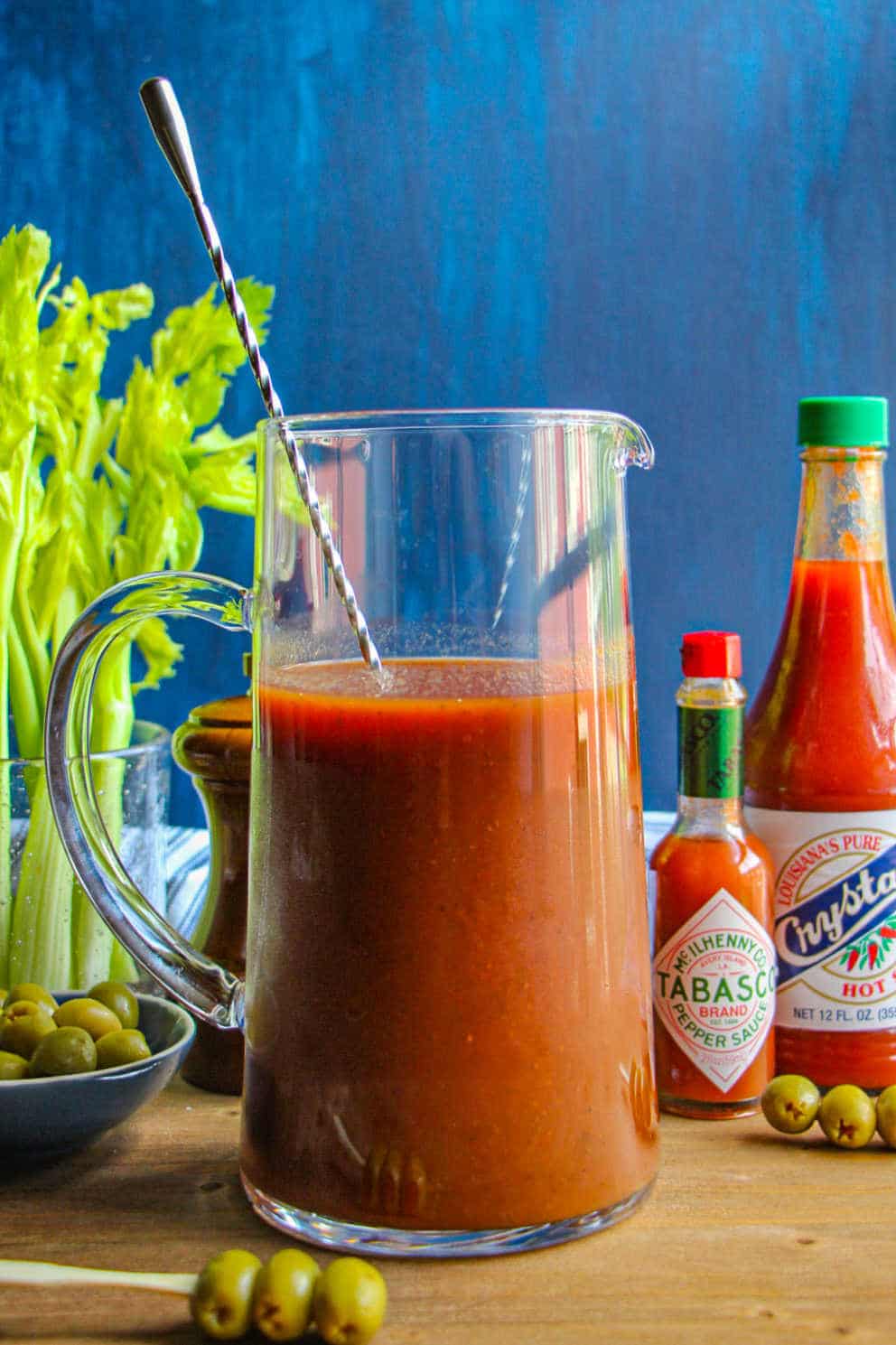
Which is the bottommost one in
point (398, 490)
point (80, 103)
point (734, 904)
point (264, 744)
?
point (734, 904)

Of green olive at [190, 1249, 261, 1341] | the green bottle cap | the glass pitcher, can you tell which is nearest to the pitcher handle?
the glass pitcher

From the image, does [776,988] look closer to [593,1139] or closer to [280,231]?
[593,1139]

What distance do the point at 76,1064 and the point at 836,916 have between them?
44cm

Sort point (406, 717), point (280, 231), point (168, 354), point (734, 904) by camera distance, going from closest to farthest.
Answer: point (406, 717), point (734, 904), point (168, 354), point (280, 231)

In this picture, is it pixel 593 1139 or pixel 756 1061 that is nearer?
pixel 593 1139

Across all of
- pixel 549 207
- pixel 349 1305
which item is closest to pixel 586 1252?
pixel 349 1305

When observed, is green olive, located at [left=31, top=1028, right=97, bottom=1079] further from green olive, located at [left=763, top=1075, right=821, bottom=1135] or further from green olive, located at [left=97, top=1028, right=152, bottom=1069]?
green olive, located at [left=763, top=1075, right=821, bottom=1135]

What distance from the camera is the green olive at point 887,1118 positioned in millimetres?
776

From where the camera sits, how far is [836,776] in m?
0.86

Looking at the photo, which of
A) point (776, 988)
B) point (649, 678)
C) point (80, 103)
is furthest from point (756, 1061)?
point (80, 103)

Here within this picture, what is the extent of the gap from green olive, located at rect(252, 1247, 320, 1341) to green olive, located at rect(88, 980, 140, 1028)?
0.27 m

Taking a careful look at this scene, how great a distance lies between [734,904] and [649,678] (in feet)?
1.79

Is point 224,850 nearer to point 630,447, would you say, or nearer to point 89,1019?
point 89,1019

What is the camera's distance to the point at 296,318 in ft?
4.44
